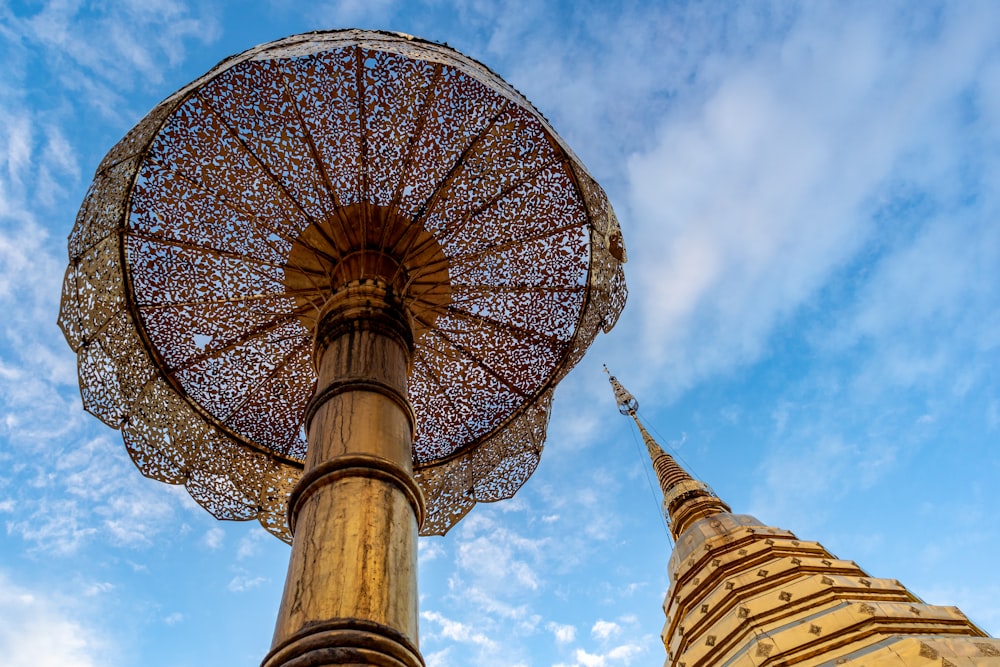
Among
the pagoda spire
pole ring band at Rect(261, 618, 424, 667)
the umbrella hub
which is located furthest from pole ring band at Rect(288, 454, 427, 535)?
the pagoda spire

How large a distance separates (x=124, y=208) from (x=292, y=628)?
4.35 meters

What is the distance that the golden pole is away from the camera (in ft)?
8.62

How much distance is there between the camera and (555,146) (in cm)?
648

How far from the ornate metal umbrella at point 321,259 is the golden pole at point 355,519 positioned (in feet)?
4.17

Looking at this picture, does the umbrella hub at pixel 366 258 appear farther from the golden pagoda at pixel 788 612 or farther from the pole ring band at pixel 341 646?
the golden pagoda at pixel 788 612

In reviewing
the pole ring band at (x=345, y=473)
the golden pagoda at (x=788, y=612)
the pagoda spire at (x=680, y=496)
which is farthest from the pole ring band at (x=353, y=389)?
the pagoda spire at (x=680, y=496)

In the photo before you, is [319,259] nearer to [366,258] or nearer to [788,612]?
[366,258]

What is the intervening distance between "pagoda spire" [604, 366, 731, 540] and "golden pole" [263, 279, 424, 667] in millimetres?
18744

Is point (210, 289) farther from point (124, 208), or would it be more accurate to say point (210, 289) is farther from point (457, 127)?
point (457, 127)

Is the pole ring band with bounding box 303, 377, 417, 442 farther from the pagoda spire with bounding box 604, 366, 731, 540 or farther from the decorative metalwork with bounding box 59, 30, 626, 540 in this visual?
the pagoda spire with bounding box 604, 366, 731, 540

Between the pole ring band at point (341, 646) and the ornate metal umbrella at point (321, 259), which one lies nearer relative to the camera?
the pole ring band at point (341, 646)

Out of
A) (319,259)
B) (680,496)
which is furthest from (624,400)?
(319,259)

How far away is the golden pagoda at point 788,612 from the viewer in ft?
37.5

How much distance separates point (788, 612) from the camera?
13.4m
